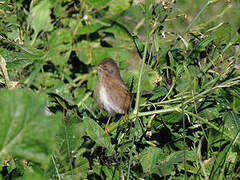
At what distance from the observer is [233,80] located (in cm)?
233

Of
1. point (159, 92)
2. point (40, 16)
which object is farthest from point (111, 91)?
point (159, 92)

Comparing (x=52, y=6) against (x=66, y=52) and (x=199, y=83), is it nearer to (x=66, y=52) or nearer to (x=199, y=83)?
(x=66, y=52)

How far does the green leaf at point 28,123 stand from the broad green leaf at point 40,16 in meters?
2.82

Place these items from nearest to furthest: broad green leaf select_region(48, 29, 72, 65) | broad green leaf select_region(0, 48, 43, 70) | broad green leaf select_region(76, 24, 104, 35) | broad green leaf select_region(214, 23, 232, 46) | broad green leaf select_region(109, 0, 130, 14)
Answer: broad green leaf select_region(0, 48, 43, 70) → broad green leaf select_region(214, 23, 232, 46) → broad green leaf select_region(48, 29, 72, 65) → broad green leaf select_region(76, 24, 104, 35) → broad green leaf select_region(109, 0, 130, 14)

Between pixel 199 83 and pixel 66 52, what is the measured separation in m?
2.25

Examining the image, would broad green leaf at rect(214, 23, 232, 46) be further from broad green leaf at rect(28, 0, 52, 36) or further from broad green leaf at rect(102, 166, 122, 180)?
broad green leaf at rect(28, 0, 52, 36)

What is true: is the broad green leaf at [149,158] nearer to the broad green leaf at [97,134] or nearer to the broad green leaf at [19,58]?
the broad green leaf at [97,134]

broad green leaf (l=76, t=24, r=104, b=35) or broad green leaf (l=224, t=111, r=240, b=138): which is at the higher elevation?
broad green leaf (l=76, t=24, r=104, b=35)

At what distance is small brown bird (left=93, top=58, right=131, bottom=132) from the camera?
372 centimetres

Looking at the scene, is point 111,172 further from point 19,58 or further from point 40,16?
point 40,16

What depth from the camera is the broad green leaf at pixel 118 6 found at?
175 inches

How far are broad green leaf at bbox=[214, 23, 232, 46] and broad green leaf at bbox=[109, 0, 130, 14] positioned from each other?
6.81 feet

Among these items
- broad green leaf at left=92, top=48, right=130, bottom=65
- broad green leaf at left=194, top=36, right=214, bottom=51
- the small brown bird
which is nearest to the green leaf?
broad green leaf at left=194, top=36, right=214, bottom=51

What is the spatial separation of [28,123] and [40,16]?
2992 mm
